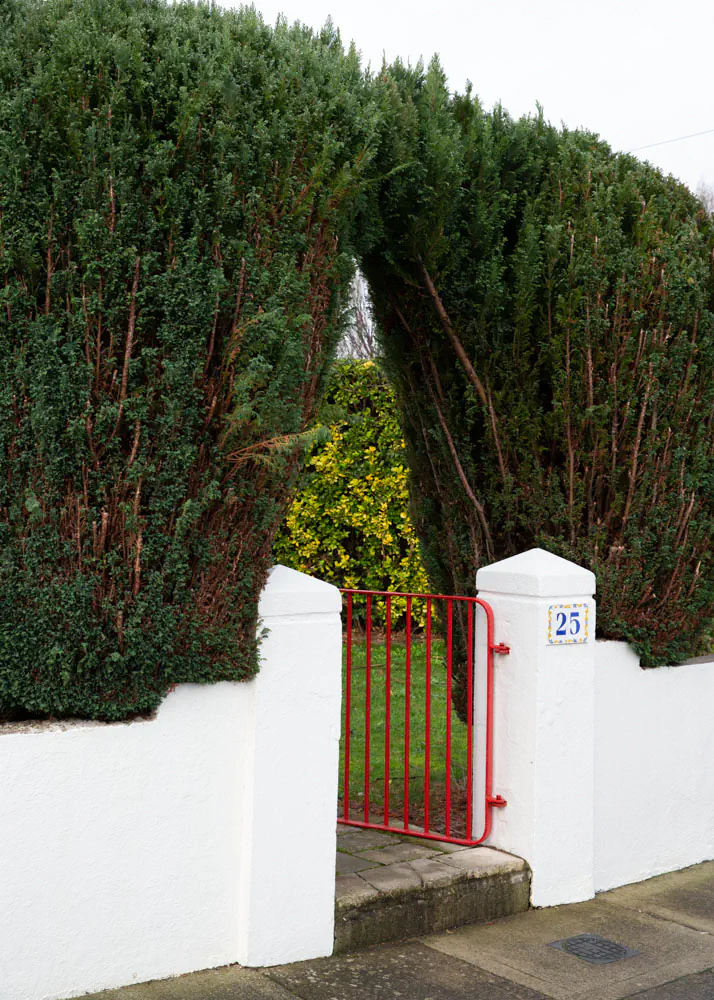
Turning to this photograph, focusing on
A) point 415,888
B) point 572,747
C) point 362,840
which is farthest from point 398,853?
point 572,747

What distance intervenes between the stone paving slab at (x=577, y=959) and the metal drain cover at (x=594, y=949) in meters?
0.04

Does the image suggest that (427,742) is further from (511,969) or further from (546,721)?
(511,969)

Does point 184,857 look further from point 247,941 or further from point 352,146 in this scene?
point 352,146

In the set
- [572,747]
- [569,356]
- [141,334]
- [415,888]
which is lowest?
[415,888]

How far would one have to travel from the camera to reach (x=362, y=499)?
11047 mm

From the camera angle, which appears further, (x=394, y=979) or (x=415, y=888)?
(x=415, y=888)

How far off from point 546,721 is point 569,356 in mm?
1768

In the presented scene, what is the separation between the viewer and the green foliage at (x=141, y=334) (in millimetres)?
3250

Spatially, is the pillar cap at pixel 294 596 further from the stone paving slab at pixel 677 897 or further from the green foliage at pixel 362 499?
the green foliage at pixel 362 499

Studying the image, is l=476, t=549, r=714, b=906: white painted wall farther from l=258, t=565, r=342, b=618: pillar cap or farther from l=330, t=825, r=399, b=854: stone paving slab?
l=258, t=565, r=342, b=618: pillar cap

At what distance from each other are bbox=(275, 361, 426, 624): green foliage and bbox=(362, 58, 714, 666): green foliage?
565 cm

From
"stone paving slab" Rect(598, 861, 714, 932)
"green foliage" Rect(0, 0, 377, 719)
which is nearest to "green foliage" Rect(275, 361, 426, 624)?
"stone paving slab" Rect(598, 861, 714, 932)

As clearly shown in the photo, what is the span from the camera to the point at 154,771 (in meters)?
3.49

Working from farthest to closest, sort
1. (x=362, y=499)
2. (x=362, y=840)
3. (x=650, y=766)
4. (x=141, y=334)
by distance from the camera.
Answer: (x=362, y=499)
(x=650, y=766)
(x=362, y=840)
(x=141, y=334)
